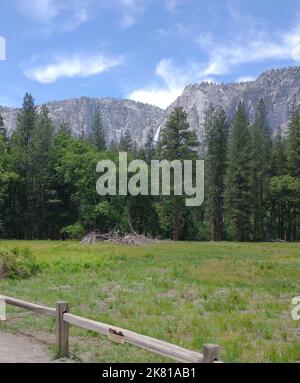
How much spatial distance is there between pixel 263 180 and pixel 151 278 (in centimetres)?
5439

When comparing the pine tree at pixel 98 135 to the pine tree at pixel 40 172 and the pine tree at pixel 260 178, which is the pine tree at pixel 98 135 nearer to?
the pine tree at pixel 40 172

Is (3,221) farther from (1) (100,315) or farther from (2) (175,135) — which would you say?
(1) (100,315)

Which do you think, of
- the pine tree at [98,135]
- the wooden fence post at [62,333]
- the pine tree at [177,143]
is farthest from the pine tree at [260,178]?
the wooden fence post at [62,333]

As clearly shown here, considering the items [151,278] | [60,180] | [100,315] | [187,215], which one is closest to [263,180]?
[187,215]

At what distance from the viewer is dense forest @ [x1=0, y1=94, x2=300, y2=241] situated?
64938 mm

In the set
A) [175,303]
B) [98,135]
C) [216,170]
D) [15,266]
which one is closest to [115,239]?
[15,266]

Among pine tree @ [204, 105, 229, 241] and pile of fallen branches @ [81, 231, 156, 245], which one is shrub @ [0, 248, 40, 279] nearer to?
pile of fallen branches @ [81, 231, 156, 245]

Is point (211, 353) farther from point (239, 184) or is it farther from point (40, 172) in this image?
point (40, 172)

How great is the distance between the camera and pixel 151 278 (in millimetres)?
21734

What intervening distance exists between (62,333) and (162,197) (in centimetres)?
5846

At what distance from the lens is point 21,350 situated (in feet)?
31.0

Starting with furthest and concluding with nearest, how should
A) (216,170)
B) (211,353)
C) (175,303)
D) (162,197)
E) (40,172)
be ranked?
1. (216,170)
2. (40,172)
3. (162,197)
4. (175,303)
5. (211,353)

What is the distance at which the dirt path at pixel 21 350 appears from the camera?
8.74m

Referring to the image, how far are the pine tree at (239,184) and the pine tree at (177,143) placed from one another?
6.93m
